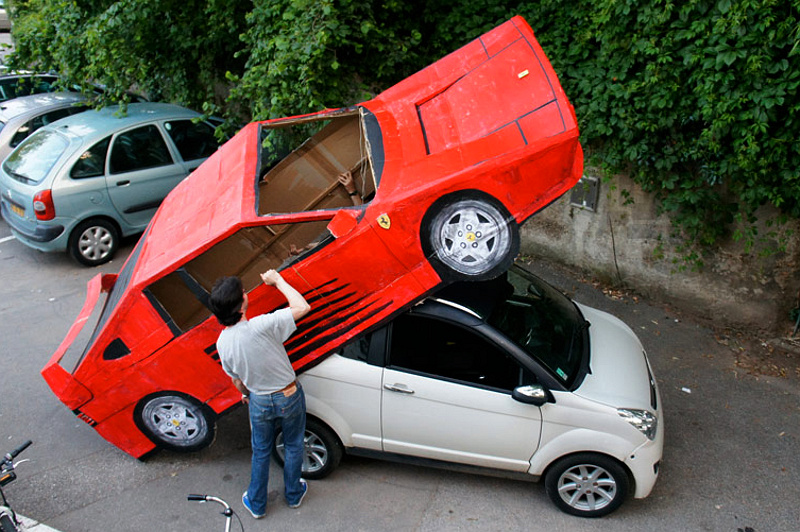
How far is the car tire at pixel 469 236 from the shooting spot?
4137 millimetres

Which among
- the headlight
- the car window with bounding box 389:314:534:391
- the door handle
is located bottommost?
the headlight

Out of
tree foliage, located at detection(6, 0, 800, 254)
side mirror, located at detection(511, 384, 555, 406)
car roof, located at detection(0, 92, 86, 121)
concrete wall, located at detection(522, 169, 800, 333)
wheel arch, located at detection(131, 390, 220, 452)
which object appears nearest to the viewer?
side mirror, located at detection(511, 384, 555, 406)

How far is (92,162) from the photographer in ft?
26.0

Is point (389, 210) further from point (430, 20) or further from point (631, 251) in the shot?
point (430, 20)

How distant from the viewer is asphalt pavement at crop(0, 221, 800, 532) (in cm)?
425

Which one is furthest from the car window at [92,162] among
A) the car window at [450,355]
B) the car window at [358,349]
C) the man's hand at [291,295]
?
the car window at [450,355]

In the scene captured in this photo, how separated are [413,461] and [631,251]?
369 centimetres

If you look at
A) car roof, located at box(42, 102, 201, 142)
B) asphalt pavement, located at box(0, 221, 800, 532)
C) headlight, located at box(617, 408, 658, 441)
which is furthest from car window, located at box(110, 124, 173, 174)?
headlight, located at box(617, 408, 658, 441)

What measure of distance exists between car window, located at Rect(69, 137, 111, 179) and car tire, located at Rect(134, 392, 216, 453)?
4491mm

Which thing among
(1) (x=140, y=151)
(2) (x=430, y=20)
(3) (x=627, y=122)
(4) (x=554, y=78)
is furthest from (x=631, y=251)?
(1) (x=140, y=151)

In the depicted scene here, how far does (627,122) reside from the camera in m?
6.10

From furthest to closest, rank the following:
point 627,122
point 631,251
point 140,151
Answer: point 140,151 → point 631,251 → point 627,122

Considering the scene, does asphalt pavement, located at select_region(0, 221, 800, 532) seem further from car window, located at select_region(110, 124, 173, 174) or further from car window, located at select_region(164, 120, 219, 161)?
car window, located at select_region(164, 120, 219, 161)

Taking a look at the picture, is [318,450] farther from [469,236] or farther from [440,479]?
[469,236]
